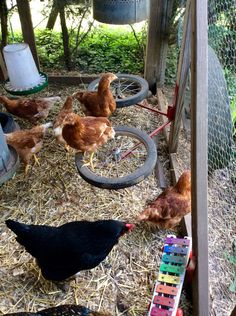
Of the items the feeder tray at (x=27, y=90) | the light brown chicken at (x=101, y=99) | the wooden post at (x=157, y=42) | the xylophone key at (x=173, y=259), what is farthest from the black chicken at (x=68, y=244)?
the wooden post at (x=157, y=42)

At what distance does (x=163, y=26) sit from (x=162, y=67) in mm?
377

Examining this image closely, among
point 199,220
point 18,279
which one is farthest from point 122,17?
point 18,279

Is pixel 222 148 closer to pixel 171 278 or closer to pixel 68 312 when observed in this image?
pixel 171 278

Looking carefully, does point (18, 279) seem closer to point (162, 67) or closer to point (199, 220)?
point (199, 220)

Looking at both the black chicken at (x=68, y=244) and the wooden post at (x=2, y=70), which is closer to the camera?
the black chicken at (x=68, y=244)

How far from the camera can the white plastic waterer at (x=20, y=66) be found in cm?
264

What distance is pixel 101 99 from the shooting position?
2.37m

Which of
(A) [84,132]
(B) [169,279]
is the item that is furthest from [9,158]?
(B) [169,279]

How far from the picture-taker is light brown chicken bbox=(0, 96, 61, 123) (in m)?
2.62

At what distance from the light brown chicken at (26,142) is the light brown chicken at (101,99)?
401mm

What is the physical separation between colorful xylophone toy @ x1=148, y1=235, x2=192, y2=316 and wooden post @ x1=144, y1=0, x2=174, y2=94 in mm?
1768

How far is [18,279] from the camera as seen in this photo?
67.9 inches

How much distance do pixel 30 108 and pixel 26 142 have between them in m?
0.47

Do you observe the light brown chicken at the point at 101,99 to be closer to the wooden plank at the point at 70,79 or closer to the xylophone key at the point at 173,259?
the wooden plank at the point at 70,79
